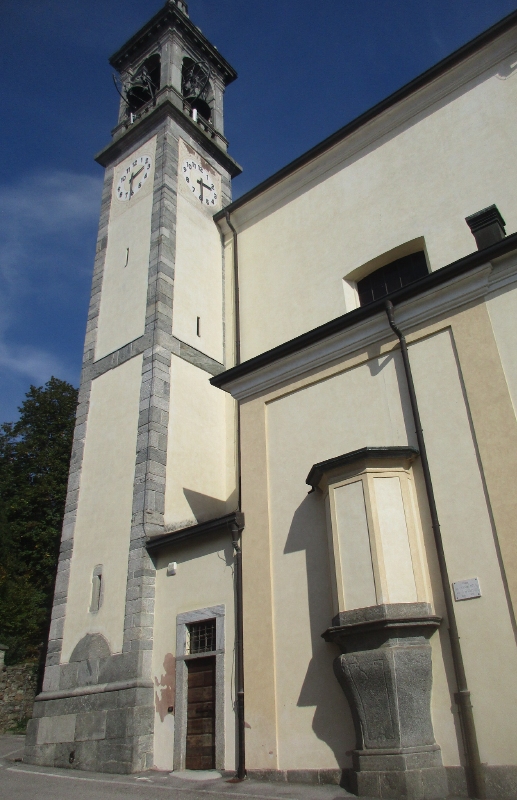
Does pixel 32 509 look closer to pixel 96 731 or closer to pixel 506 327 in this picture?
pixel 96 731

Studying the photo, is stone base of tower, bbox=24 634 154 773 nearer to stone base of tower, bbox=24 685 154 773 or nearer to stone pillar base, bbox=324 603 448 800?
stone base of tower, bbox=24 685 154 773

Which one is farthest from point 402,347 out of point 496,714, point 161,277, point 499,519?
point 161,277

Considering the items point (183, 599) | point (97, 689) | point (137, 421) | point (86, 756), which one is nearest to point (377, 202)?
point (137, 421)

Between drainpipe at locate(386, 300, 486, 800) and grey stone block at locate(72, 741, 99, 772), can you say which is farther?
grey stone block at locate(72, 741, 99, 772)

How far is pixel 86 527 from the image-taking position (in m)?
11.5

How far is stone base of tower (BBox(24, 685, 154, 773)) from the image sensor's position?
891 cm

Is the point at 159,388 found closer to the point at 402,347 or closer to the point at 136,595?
the point at 136,595

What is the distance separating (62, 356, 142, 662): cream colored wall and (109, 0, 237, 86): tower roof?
11.4 meters

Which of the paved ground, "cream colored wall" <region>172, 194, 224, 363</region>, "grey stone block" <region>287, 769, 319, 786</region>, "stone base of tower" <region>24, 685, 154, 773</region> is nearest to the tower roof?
"cream colored wall" <region>172, 194, 224, 363</region>

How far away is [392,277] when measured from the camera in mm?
11391

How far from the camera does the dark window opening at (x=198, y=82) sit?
58.3 ft

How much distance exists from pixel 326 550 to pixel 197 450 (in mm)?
4538

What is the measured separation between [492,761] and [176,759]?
461cm

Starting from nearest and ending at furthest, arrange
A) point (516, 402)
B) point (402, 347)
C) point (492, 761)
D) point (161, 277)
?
point (492, 761) < point (516, 402) < point (402, 347) < point (161, 277)
